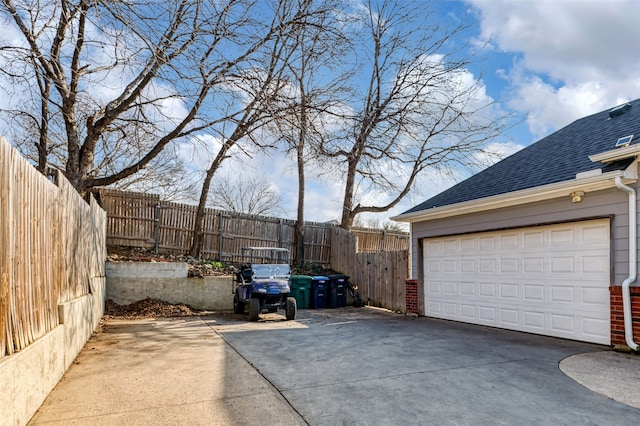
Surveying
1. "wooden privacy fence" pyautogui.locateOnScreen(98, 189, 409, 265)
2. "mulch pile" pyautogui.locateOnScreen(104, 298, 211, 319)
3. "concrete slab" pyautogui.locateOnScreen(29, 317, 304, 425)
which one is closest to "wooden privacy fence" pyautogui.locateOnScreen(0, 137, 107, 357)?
"concrete slab" pyautogui.locateOnScreen(29, 317, 304, 425)

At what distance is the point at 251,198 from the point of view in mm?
30688

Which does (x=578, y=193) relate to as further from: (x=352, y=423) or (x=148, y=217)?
(x=148, y=217)

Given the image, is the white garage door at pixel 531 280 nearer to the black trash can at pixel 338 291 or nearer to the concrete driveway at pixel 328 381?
the concrete driveway at pixel 328 381

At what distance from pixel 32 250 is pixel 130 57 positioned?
273cm

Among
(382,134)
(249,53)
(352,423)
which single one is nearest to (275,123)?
(249,53)

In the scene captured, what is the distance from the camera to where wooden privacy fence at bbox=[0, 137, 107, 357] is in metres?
2.93

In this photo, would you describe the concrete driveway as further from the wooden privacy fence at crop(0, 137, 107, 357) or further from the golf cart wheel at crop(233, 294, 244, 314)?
the golf cart wheel at crop(233, 294, 244, 314)

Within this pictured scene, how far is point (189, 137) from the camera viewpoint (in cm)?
862

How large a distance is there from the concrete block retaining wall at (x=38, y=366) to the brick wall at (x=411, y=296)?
23.5 feet

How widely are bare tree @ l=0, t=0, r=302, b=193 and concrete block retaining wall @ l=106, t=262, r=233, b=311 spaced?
2.34 meters

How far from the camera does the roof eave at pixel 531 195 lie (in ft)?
19.7

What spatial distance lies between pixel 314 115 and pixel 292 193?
946 centimetres

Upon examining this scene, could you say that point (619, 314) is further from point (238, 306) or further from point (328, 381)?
point (238, 306)

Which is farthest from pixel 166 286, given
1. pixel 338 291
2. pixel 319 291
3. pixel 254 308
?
pixel 338 291
